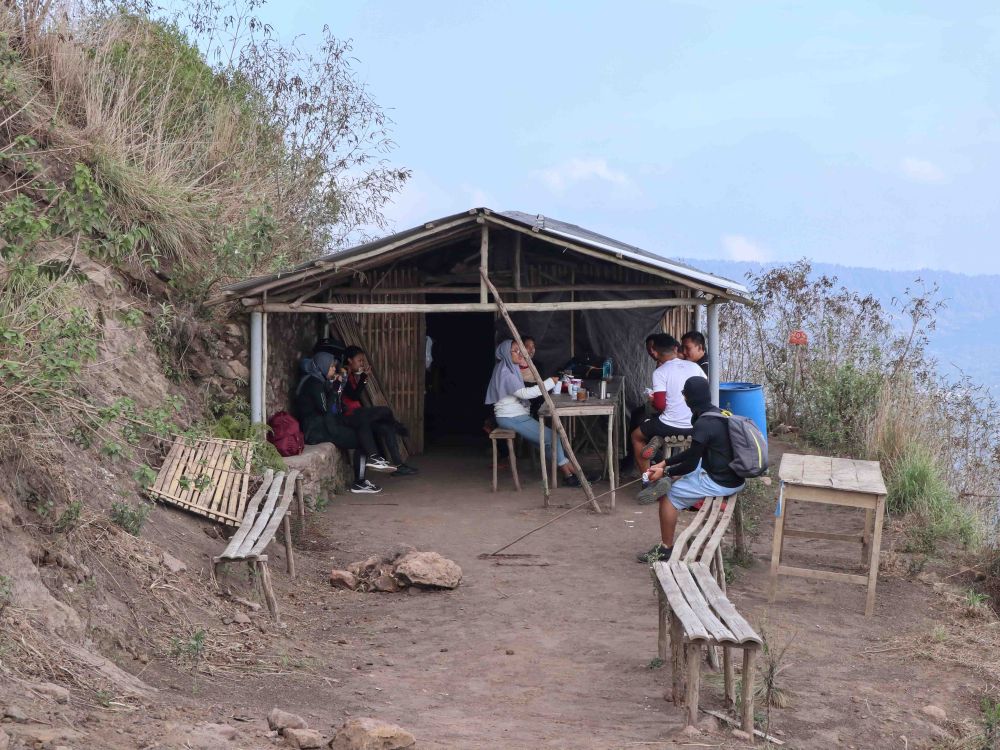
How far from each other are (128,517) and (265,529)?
0.94 m

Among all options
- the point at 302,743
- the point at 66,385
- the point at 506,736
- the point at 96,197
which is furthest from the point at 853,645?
the point at 96,197

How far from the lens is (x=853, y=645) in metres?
6.33

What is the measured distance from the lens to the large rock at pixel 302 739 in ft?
13.3

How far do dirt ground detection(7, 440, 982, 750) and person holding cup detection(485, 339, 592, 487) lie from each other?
1.37 meters

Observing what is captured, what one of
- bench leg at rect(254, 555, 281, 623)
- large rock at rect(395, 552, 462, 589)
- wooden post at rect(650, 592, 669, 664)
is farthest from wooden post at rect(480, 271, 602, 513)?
bench leg at rect(254, 555, 281, 623)

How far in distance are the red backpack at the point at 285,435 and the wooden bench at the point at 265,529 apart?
1.27 meters

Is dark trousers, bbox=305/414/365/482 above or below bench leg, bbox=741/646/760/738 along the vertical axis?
above

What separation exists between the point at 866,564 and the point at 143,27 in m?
9.96

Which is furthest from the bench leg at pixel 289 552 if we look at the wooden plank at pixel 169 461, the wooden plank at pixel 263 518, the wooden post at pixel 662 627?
the wooden post at pixel 662 627

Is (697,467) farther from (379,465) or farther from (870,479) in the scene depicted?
(379,465)

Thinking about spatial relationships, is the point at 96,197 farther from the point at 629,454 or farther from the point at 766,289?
the point at 766,289

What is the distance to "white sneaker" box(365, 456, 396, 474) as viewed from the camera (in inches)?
411

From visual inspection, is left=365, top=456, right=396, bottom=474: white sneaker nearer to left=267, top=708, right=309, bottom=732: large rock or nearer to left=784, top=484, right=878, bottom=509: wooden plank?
left=784, top=484, right=878, bottom=509: wooden plank

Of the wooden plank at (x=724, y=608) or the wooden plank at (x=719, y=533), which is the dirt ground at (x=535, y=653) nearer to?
the wooden plank at (x=724, y=608)
